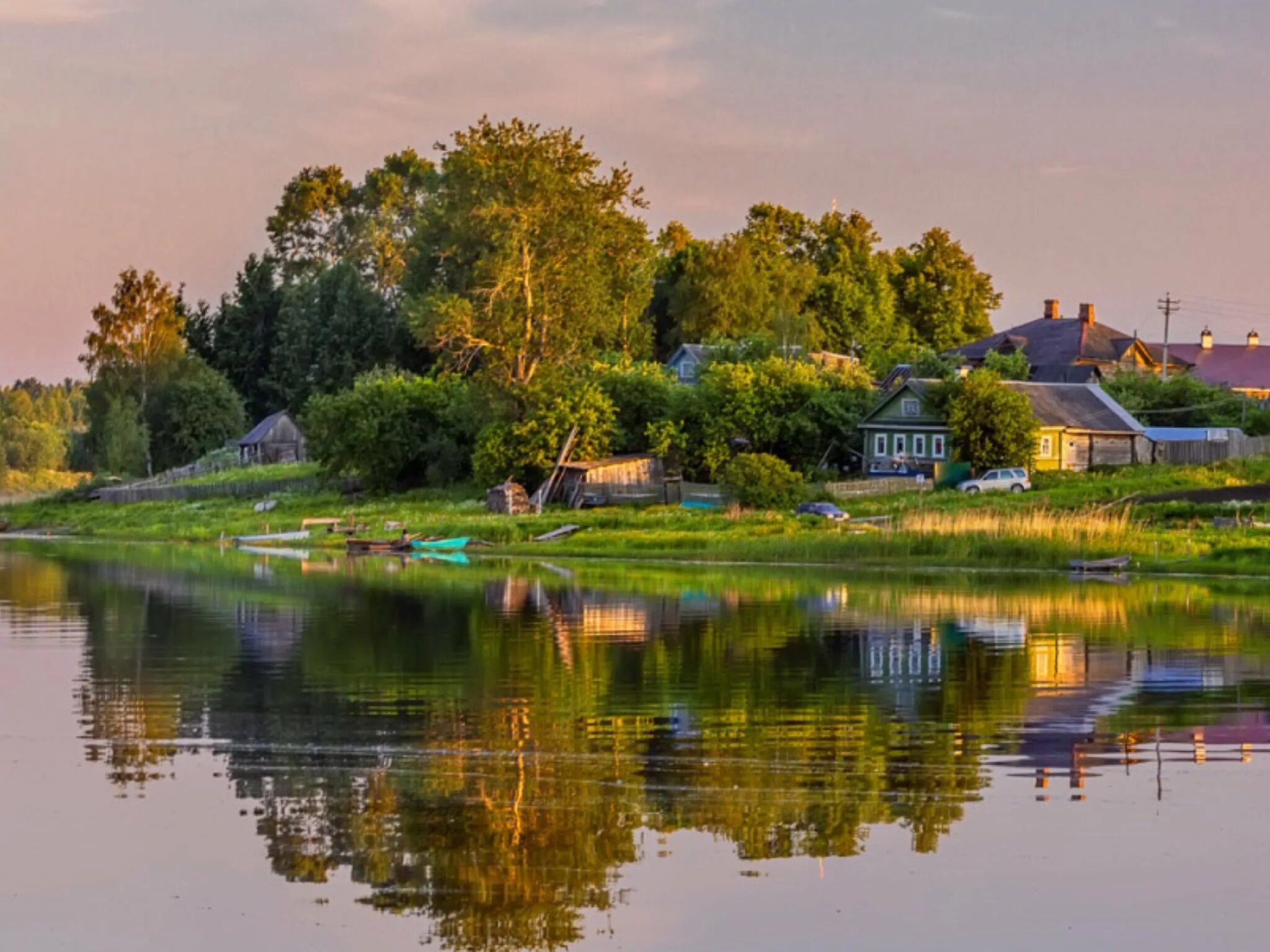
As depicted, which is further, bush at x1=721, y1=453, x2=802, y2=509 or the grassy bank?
bush at x1=721, y1=453, x2=802, y2=509

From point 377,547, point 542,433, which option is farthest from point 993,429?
point 377,547

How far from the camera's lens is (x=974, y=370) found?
9344 centimetres

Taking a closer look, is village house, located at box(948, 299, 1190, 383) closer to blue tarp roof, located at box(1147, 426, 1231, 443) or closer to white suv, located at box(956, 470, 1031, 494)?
blue tarp roof, located at box(1147, 426, 1231, 443)

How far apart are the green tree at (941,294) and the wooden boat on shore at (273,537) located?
62723 millimetres

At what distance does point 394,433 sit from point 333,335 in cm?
3788

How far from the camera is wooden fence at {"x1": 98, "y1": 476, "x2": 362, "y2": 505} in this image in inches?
4136

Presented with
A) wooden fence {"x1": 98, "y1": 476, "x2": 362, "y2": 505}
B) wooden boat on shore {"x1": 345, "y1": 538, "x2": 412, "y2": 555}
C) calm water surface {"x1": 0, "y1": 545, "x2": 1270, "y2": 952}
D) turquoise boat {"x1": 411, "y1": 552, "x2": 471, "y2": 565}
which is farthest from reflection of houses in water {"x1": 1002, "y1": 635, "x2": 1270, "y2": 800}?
wooden fence {"x1": 98, "y1": 476, "x2": 362, "y2": 505}

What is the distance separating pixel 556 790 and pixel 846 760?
346 cm

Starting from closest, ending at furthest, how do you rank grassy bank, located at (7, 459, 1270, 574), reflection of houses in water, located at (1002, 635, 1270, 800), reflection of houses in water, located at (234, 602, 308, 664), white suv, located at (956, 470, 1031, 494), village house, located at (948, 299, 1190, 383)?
reflection of houses in water, located at (1002, 635, 1270, 800)
reflection of houses in water, located at (234, 602, 308, 664)
grassy bank, located at (7, 459, 1270, 574)
white suv, located at (956, 470, 1031, 494)
village house, located at (948, 299, 1190, 383)

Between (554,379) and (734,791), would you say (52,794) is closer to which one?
(734,791)

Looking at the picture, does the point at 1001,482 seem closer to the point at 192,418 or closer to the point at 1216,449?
the point at 1216,449

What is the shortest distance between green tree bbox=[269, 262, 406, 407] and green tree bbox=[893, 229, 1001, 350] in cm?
3678

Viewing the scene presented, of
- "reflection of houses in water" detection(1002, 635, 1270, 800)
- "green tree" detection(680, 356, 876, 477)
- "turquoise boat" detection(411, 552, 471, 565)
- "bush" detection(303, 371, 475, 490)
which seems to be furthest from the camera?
"bush" detection(303, 371, 475, 490)

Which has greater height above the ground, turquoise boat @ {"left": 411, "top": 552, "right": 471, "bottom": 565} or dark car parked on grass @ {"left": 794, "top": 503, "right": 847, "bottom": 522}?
dark car parked on grass @ {"left": 794, "top": 503, "right": 847, "bottom": 522}
